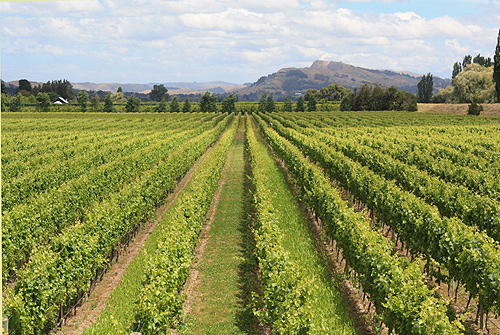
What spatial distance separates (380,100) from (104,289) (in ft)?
389

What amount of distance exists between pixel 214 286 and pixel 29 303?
17.0 feet

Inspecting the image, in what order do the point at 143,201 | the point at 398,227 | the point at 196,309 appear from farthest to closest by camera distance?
the point at 143,201, the point at 398,227, the point at 196,309

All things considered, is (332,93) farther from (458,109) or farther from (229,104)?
(458,109)

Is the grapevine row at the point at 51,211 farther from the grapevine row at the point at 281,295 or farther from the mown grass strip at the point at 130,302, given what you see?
the grapevine row at the point at 281,295

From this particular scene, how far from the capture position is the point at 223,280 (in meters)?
11.6

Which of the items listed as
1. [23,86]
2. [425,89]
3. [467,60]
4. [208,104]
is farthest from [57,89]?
[467,60]

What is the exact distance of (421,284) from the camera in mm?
7715

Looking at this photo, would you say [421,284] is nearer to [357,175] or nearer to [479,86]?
[357,175]

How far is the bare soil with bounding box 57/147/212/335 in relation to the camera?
929 cm

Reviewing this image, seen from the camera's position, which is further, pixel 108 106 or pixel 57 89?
pixel 57 89

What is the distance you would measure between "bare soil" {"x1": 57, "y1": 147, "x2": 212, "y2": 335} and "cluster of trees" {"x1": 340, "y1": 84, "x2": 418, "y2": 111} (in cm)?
10535

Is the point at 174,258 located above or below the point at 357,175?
below

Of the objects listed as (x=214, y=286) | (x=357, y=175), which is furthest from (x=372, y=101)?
(x=214, y=286)

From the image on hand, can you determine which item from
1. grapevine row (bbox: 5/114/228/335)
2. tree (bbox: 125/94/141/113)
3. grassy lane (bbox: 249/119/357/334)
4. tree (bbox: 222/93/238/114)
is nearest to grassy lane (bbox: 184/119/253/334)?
grassy lane (bbox: 249/119/357/334)
